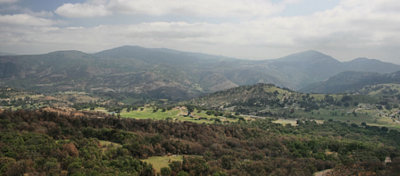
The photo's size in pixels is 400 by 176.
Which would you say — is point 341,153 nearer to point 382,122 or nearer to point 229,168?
point 229,168

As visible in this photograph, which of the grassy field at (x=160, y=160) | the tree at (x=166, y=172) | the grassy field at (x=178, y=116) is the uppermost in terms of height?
the tree at (x=166, y=172)

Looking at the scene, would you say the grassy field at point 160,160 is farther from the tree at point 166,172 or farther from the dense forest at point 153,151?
the tree at point 166,172

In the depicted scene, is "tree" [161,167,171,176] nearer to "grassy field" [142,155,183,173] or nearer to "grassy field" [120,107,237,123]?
"grassy field" [142,155,183,173]

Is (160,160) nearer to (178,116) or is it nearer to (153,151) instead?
(153,151)

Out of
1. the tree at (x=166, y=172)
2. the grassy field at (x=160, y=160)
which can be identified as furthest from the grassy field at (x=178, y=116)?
the tree at (x=166, y=172)

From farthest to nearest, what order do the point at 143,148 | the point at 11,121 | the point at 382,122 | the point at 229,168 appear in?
the point at 382,122, the point at 11,121, the point at 143,148, the point at 229,168

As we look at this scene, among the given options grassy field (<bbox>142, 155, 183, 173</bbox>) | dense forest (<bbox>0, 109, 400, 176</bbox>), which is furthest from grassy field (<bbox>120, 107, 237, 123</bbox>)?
grassy field (<bbox>142, 155, 183, 173</bbox>)

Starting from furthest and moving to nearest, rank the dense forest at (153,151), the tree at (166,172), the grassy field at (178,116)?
the grassy field at (178,116), the tree at (166,172), the dense forest at (153,151)

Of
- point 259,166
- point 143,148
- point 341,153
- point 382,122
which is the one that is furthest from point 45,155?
Answer: point 382,122
